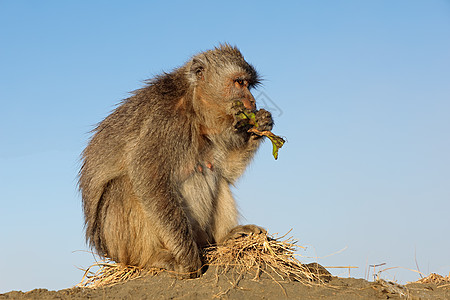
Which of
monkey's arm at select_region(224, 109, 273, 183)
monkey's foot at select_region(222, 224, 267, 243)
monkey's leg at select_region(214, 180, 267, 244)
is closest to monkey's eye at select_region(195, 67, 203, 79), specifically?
monkey's arm at select_region(224, 109, 273, 183)

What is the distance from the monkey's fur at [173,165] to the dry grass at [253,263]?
0.20 m

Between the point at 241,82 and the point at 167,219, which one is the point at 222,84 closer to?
the point at 241,82

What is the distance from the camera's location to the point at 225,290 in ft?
18.9

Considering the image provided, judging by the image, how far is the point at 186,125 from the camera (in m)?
6.88

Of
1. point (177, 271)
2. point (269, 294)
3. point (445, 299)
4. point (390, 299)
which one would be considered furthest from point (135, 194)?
point (445, 299)

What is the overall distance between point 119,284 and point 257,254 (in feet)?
6.06

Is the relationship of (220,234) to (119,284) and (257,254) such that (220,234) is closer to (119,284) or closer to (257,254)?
(257,254)

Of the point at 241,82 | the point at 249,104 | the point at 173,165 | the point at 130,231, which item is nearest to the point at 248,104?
the point at 249,104

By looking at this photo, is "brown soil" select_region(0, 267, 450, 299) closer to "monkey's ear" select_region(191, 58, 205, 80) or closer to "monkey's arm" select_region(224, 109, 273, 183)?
"monkey's arm" select_region(224, 109, 273, 183)

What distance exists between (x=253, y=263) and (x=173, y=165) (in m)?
1.68

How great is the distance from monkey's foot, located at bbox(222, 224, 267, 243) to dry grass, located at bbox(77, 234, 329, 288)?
0.08 m

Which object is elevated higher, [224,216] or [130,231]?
[224,216]

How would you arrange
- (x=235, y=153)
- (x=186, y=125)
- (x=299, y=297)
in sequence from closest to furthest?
(x=299, y=297)
(x=186, y=125)
(x=235, y=153)

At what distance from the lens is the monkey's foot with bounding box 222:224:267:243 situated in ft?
22.5
